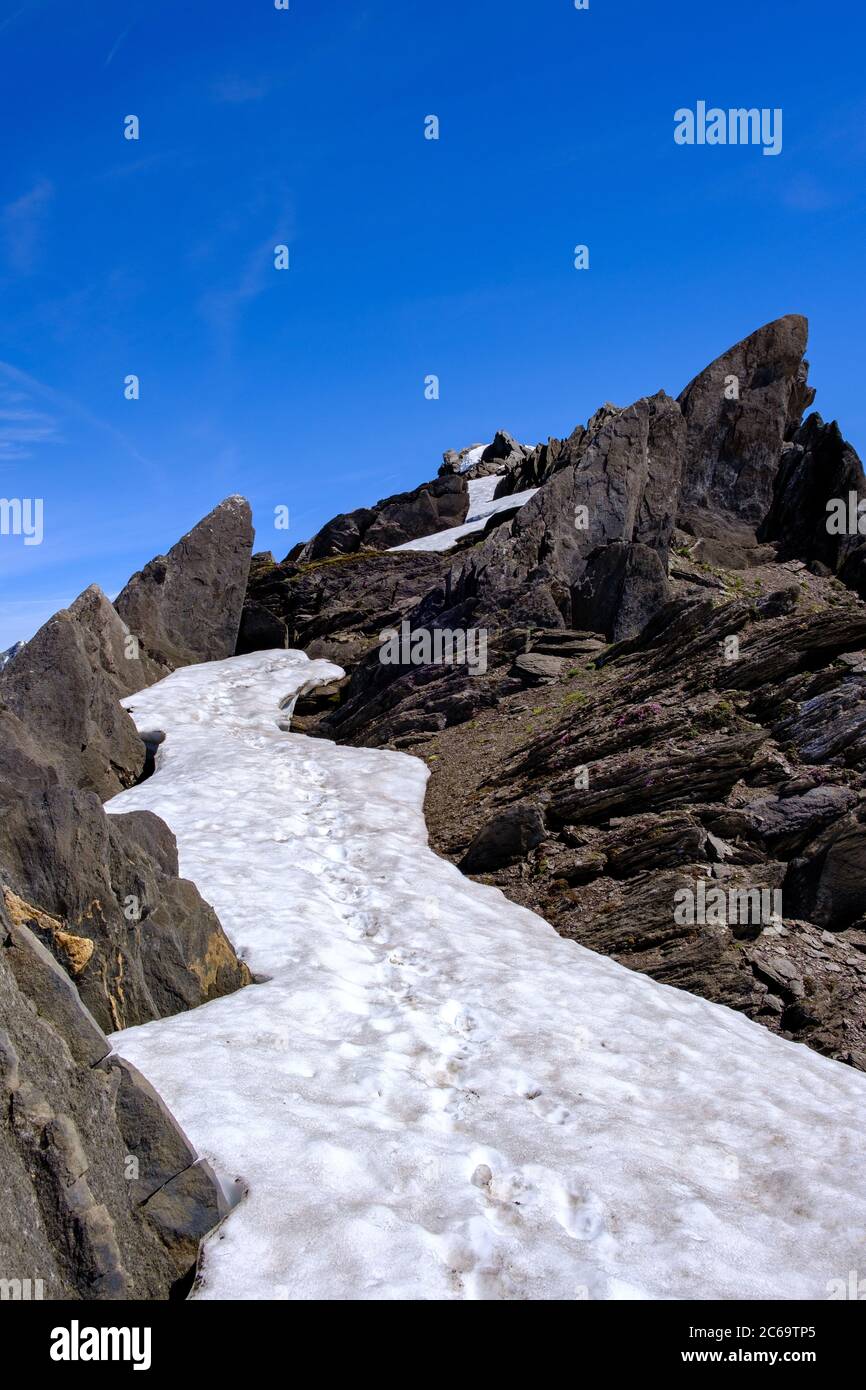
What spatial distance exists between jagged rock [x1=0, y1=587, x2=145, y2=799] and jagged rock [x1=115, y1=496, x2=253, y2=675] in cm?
1089

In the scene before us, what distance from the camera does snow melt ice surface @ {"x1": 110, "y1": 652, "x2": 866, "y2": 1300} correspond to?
7.67 m

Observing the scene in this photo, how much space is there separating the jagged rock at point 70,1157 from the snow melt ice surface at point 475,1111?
1.79 ft

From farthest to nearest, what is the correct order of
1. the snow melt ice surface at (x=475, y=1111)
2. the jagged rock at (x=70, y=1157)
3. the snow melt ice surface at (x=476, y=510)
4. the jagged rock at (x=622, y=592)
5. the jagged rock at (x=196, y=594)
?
the snow melt ice surface at (x=476, y=510) < the jagged rock at (x=196, y=594) < the jagged rock at (x=622, y=592) < the snow melt ice surface at (x=475, y=1111) < the jagged rock at (x=70, y=1157)

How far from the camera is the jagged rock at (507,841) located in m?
18.4

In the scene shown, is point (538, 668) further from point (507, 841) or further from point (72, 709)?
point (72, 709)

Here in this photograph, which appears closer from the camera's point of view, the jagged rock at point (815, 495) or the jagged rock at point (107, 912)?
the jagged rock at point (107, 912)

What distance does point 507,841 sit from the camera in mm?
18469

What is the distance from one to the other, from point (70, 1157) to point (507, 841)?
42.1ft

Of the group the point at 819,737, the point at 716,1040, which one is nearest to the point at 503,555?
the point at 819,737

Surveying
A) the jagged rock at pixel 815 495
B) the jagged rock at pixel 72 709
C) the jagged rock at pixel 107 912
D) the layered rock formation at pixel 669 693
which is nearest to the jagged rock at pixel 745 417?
the layered rock formation at pixel 669 693

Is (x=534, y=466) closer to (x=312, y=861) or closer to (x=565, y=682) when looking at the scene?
(x=565, y=682)

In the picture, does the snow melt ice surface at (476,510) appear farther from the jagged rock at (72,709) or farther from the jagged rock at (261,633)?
the jagged rock at (72,709)
